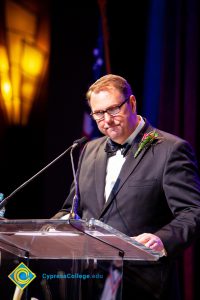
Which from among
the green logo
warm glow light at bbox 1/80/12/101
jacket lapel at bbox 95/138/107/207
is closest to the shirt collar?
jacket lapel at bbox 95/138/107/207

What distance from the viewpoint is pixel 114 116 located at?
2463 millimetres

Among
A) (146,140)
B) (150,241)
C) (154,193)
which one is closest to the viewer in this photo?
(150,241)

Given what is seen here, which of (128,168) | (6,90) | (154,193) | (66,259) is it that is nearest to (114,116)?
(128,168)

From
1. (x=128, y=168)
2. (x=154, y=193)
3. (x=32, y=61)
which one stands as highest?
(x=32, y=61)

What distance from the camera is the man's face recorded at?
96.4 inches

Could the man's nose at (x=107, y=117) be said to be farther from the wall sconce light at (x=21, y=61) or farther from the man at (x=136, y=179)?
the wall sconce light at (x=21, y=61)

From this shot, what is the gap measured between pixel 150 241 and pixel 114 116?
85 cm

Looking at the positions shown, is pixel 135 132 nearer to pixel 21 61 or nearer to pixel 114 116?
pixel 114 116

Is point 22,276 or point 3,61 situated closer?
point 22,276

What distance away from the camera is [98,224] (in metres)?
1.57

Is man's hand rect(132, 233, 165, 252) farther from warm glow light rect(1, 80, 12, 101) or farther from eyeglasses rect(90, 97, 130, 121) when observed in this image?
warm glow light rect(1, 80, 12, 101)

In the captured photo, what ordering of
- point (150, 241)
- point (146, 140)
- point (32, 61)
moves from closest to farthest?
point (150, 241) < point (146, 140) < point (32, 61)

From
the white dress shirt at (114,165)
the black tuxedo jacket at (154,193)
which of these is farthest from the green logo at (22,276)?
the white dress shirt at (114,165)

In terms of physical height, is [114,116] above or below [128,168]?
above
